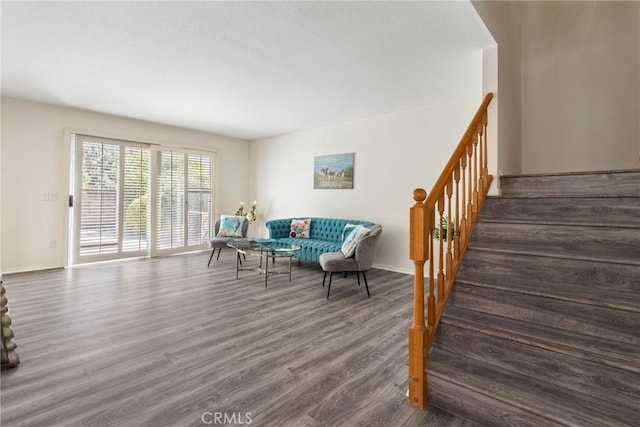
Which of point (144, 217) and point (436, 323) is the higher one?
point (144, 217)

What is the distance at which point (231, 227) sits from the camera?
5.80m

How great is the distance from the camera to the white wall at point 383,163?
4672 millimetres

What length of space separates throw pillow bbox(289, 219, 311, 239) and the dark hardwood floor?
5.72ft

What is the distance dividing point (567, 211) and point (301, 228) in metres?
4.12

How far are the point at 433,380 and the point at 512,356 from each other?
17.5 inches

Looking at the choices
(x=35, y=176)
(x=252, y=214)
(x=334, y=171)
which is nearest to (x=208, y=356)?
(x=334, y=171)

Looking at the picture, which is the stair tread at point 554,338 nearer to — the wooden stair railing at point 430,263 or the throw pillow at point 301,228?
the wooden stair railing at point 430,263

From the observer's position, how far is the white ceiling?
251 centimetres

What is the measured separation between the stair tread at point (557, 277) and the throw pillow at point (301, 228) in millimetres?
3698

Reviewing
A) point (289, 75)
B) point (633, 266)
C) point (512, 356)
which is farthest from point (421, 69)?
point (512, 356)

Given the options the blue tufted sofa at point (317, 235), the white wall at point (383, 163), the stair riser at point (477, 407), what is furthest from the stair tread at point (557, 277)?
the blue tufted sofa at point (317, 235)

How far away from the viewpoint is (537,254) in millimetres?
2143

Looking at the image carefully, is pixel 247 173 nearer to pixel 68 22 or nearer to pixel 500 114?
pixel 68 22

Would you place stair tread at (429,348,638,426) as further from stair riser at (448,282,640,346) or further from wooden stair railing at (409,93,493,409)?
stair riser at (448,282,640,346)
